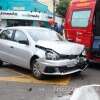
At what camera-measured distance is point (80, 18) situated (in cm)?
1366

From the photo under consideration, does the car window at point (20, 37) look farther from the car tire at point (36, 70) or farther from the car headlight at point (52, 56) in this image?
the car headlight at point (52, 56)

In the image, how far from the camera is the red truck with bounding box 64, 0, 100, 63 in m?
12.8

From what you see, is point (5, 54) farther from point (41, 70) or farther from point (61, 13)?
point (61, 13)

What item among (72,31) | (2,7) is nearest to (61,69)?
(72,31)

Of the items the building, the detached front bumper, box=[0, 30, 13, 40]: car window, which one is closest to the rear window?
box=[0, 30, 13, 40]: car window

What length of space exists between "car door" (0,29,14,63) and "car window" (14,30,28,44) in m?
0.29

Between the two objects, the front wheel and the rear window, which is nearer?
the front wheel

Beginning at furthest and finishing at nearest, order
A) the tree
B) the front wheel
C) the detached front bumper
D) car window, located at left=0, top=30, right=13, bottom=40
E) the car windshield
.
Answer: the tree → car window, located at left=0, top=30, right=13, bottom=40 → the car windshield → the front wheel → the detached front bumper

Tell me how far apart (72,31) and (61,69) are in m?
3.90

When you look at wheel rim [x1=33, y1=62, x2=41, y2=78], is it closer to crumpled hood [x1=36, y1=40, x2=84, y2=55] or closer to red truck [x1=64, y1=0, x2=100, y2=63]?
crumpled hood [x1=36, y1=40, x2=84, y2=55]

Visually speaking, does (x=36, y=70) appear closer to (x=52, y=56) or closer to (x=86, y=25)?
(x=52, y=56)

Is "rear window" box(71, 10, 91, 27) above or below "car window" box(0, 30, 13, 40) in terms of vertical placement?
above

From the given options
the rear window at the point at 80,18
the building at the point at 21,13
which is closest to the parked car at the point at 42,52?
the rear window at the point at 80,18

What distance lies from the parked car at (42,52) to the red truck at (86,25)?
1381mm
